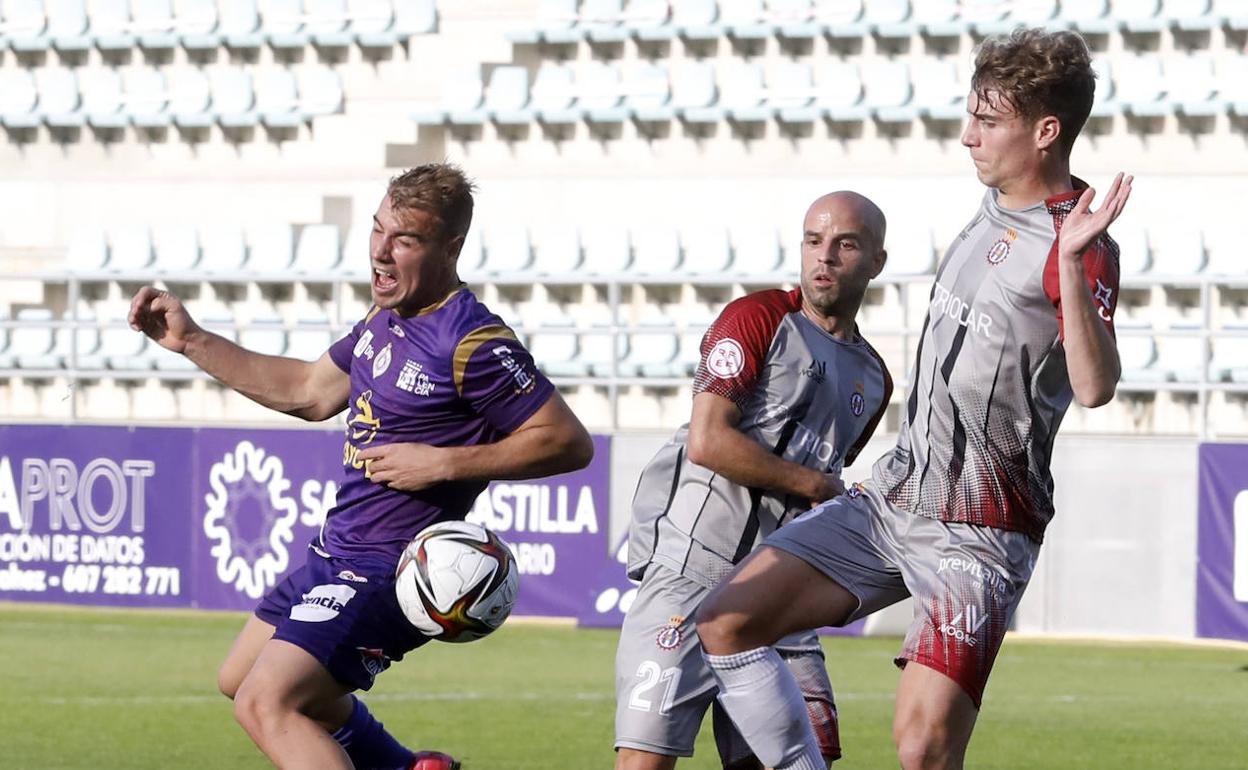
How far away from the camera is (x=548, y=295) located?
69.2 ft

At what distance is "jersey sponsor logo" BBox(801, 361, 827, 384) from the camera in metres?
6.32

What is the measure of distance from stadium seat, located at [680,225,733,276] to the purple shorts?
14.5 m

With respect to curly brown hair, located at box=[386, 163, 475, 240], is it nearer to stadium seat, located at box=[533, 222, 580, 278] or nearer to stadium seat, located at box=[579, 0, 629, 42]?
stadium seat, located at box=[533, 222, 580, 278]

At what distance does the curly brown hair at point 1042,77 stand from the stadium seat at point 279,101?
759 inches

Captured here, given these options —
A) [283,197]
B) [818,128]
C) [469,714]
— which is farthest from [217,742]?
[283,197]

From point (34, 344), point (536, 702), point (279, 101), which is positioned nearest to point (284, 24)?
point (279, 101)

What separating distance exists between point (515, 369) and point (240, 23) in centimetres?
1973

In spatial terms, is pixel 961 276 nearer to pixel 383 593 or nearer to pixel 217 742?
pixel 383 593

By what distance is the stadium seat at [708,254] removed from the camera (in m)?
20.6

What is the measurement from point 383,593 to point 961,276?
68.8 inches

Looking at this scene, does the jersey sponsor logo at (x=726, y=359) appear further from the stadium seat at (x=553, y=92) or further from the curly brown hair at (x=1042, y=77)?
the stadium seat at (x=553, y=92)

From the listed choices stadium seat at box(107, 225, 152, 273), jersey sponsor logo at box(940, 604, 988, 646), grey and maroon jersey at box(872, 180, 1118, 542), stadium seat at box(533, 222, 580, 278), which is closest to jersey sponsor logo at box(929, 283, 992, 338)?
grey and maroon jersey at box(872, 180, 1118, 542)

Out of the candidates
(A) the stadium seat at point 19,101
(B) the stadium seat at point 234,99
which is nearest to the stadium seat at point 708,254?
(B) the stadium seat at point 234,99

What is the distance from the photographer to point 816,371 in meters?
6.33
